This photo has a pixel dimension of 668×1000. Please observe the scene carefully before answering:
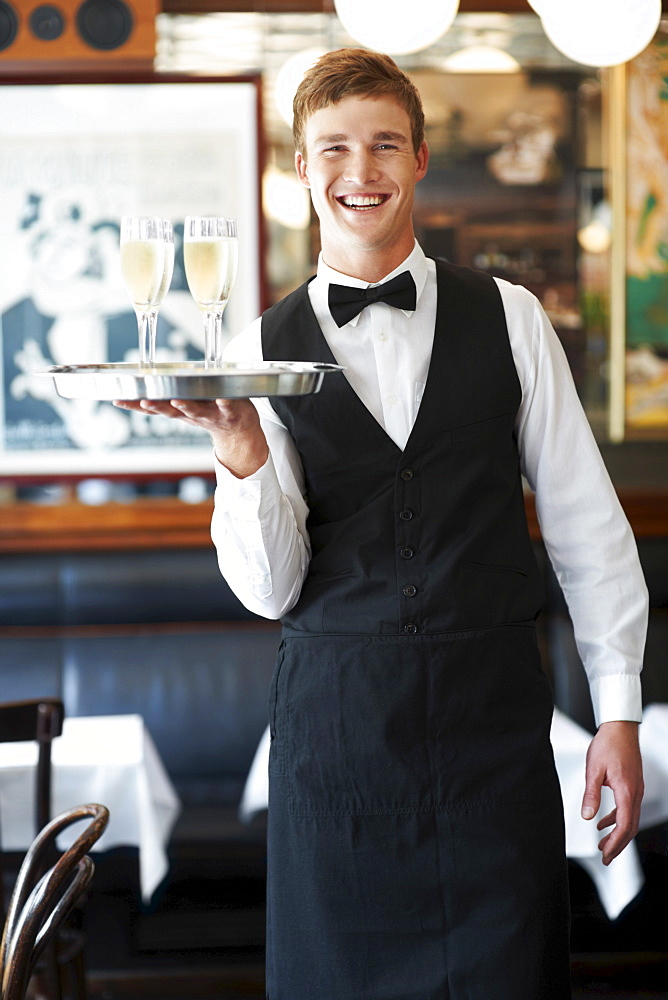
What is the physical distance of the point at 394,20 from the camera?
2.57m

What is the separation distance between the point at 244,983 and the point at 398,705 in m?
→ 1.83

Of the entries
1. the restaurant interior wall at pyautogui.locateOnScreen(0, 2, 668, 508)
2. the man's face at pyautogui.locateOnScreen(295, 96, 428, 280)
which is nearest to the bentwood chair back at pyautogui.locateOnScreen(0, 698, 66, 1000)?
the man's face at pyautogui.locateOnScreen(295, 96, 428, 280)

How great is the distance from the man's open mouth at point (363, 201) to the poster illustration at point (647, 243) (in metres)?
3.14

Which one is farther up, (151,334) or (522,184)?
(522,184)

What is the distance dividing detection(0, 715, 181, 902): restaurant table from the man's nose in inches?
61.3

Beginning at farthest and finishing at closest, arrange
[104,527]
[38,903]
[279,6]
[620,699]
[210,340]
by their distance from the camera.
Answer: [279,6] < [104,527] < [620,699] < [210,340] < [38,903]

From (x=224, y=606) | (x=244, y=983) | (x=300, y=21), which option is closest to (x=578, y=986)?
(x=244, y=983)

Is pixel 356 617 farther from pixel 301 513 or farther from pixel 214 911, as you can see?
pixel 214 911

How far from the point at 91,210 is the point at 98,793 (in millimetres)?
1985

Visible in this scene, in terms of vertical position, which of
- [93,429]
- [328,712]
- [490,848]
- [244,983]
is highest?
[93,429]

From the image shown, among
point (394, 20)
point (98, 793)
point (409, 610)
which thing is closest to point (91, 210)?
point (394, 20)

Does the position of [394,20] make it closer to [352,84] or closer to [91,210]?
[352,84]

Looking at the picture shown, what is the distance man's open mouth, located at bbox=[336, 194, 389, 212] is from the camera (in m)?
1.40

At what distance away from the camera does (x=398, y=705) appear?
1.39m
